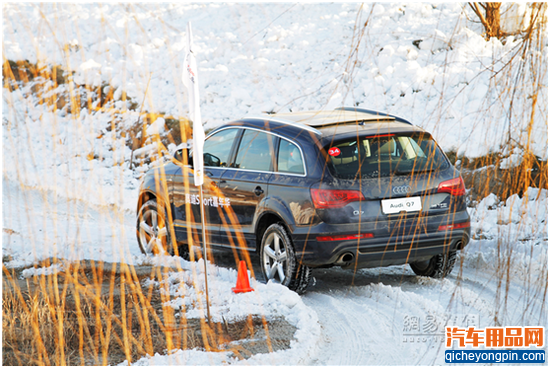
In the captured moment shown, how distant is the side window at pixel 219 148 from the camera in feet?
22.3

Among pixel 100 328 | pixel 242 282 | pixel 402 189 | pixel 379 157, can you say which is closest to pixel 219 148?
pixel 242 282

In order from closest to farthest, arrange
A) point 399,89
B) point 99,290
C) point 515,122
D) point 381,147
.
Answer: point 515,122 → point 381,147 → point 99,290 → point 399,89

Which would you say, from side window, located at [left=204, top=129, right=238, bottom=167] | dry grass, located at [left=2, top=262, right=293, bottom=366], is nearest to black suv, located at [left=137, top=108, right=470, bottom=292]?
side window, located at [left=204, top=129, right=238, bottom=167]

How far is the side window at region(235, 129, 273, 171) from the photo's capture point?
20.4 ft

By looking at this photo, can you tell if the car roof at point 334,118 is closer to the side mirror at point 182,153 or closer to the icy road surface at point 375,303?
the side mirror at point 182,153

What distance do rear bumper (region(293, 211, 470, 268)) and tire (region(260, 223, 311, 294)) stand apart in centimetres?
14

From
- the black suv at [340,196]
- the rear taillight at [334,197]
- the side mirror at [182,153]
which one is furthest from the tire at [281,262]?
the side mirror at [182,153]

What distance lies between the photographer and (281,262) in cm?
596

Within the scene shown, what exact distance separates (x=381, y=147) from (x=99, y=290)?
10.5ft

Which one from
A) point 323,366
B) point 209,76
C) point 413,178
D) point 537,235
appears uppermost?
point 209,76

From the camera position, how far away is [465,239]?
582 cm

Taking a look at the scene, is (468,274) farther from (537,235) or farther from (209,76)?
(209,76)

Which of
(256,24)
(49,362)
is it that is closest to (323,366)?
(49,362)

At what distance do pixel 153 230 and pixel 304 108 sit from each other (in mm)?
5864
